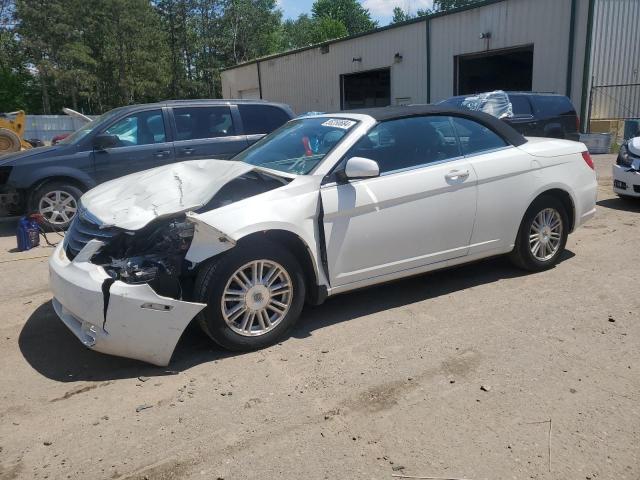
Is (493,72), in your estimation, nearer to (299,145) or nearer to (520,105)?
(520,105)

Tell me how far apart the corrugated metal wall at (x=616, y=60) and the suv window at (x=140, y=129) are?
46.0 ft

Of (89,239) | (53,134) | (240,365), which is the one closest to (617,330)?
(240,365)

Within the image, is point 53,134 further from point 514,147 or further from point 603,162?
point 514,147

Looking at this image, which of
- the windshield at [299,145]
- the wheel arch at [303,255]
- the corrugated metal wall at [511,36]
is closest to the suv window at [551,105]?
the corrugated metal wall at [511,36]

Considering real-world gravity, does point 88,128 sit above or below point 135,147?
above

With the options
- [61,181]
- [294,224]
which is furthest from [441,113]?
[61,181]

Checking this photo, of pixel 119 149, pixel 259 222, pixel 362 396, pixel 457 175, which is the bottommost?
pixel 362 396

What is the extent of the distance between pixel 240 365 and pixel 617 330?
9.04 feet

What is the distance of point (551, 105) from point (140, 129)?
9.02 metres

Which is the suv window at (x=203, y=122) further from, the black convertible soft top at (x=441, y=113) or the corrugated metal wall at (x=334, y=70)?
the corrugated metal wall at (x=334, y=70)

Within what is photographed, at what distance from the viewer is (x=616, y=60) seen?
17109mm

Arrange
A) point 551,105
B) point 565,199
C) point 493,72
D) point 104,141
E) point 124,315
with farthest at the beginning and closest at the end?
1. point 493,72
2. point 551,105
3. point 104,141
4. point 565,199
5. point 124,315

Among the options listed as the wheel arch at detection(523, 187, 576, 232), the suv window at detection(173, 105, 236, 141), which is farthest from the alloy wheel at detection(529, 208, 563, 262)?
the suv window at detection(173, 105, 236, 141)

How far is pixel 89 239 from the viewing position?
3.79 meters
